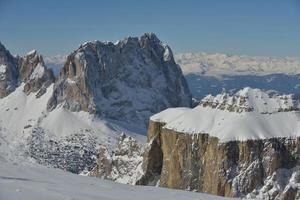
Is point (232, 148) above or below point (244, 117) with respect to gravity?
below

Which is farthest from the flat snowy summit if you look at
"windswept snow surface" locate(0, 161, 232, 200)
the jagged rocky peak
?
"windswept snow surface" locate(0, 161, 232, 200)

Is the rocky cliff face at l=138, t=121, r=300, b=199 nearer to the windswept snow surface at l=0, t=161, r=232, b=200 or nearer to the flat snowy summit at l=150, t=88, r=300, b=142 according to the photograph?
the flat snowy summit at l=150, t=88, r=300, b=142

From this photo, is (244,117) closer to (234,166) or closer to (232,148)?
(232,148)

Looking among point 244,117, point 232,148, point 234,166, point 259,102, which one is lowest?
point 234,166

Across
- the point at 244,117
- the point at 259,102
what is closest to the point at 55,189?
the point at 244,117

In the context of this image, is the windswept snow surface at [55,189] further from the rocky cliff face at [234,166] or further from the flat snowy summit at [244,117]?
the flat snowy summit at [244,117]

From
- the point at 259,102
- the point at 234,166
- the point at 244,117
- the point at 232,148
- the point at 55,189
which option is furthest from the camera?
the point at 259,102

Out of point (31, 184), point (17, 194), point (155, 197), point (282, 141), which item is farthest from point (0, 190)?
point (282, 141)
